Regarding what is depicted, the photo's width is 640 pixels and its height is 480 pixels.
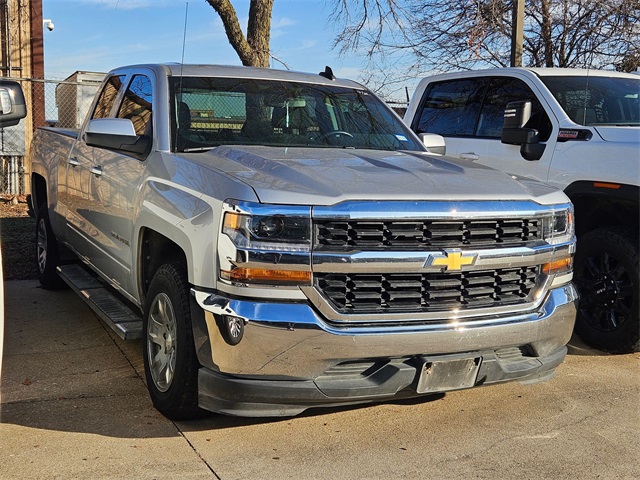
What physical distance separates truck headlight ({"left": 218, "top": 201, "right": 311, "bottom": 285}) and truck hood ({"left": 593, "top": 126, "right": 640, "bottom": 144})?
309 centimetres

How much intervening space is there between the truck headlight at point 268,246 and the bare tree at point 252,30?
9612 mm

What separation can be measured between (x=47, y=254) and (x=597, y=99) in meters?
5.04

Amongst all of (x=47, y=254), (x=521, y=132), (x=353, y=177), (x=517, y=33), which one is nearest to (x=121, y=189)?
(x=353, y=177)

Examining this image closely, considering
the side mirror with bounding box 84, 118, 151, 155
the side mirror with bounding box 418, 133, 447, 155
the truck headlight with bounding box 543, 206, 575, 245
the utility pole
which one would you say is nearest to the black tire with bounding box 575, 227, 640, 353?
the side mirror with bounding box 418, 133, 447, 155

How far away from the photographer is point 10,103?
415 cm

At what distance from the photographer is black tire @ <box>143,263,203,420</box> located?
3.84 metres

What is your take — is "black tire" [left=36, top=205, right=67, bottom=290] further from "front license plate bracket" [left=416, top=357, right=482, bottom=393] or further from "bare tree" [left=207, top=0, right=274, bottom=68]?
"bare tree" [left=207, top=0, right=274, bottom=68]

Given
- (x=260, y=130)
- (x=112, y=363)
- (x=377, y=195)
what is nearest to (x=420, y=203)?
(x=377, y=195)

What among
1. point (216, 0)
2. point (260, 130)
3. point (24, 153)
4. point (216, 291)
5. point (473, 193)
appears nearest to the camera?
point (216, 291)

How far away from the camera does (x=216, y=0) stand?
12562 mm

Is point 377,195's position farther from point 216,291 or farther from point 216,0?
point 216,0

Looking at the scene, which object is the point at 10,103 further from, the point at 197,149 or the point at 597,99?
the point at 597,99

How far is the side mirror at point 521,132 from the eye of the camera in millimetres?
5969

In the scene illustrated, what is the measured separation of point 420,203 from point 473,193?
34 centimetres
